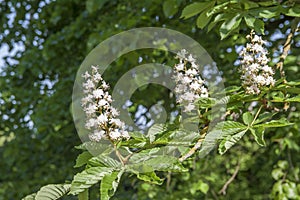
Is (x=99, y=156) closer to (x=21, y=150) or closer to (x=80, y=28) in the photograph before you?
(x=80, y=28)

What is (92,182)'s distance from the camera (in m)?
0.87

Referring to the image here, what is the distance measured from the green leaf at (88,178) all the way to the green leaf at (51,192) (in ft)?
0.21

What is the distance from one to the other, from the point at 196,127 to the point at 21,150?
244 centimetres

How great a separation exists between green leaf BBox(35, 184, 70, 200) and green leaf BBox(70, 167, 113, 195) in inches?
2.5

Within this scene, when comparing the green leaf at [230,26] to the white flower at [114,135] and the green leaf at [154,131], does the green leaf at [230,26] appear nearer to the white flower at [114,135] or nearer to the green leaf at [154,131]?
the green leaf at [154,131]

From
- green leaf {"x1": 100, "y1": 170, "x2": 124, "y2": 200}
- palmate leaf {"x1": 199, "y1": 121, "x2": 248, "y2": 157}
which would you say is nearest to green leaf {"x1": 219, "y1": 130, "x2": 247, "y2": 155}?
palmate leaf {"x1": 199, "y1": 121, "x2": 248, "y2": 157}

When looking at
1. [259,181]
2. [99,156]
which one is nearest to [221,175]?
[259,181]

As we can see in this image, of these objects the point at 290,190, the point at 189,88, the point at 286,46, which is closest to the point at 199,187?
the point at 290,190

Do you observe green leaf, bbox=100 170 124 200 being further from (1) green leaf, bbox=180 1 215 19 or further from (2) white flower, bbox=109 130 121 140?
(1) green leaf, bbox=180 1 215 19

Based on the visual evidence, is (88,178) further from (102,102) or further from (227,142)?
(227,142)

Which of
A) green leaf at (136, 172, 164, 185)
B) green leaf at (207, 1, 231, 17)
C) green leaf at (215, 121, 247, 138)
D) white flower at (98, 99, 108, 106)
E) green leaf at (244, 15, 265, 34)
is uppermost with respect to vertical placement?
green leaf at (207, 1, 231, 17)

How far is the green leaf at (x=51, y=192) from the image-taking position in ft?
3.02

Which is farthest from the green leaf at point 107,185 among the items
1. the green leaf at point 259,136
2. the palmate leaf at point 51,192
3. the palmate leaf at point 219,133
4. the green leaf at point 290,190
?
the green leaf at point 290,190

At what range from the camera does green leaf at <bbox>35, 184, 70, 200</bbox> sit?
36.2 inches
